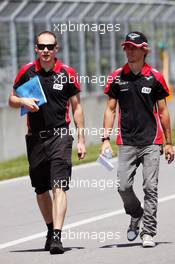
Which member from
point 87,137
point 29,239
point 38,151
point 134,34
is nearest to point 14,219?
point 29,239

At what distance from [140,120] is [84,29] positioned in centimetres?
1824

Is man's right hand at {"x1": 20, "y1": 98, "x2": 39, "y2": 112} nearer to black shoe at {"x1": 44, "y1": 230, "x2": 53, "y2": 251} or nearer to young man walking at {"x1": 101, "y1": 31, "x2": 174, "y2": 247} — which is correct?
young man walking at {"x1": 101, "y1": 31, "x2": 174, "y2": 247}

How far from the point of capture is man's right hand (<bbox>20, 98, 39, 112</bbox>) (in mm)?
9484

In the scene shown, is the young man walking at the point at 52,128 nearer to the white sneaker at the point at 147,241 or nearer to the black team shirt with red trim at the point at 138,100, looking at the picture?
the black team shirt with red trim at the point at 138,100

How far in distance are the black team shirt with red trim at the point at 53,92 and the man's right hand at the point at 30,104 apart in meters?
0.19

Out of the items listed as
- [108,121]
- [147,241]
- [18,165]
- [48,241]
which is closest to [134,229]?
[147,241]

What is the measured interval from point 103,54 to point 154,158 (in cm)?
2035

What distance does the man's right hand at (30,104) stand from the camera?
948 centimetres

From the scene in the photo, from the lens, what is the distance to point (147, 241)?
9.72 m

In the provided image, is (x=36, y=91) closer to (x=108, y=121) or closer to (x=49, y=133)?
(x=49, y=133)

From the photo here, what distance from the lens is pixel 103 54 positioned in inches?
1184

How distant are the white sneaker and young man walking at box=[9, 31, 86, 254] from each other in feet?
2.43

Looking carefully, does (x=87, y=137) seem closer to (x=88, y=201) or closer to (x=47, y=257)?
(x=88, y=201)

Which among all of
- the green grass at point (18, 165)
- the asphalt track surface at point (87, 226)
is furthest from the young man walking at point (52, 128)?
the green grass at point (18, 165)
